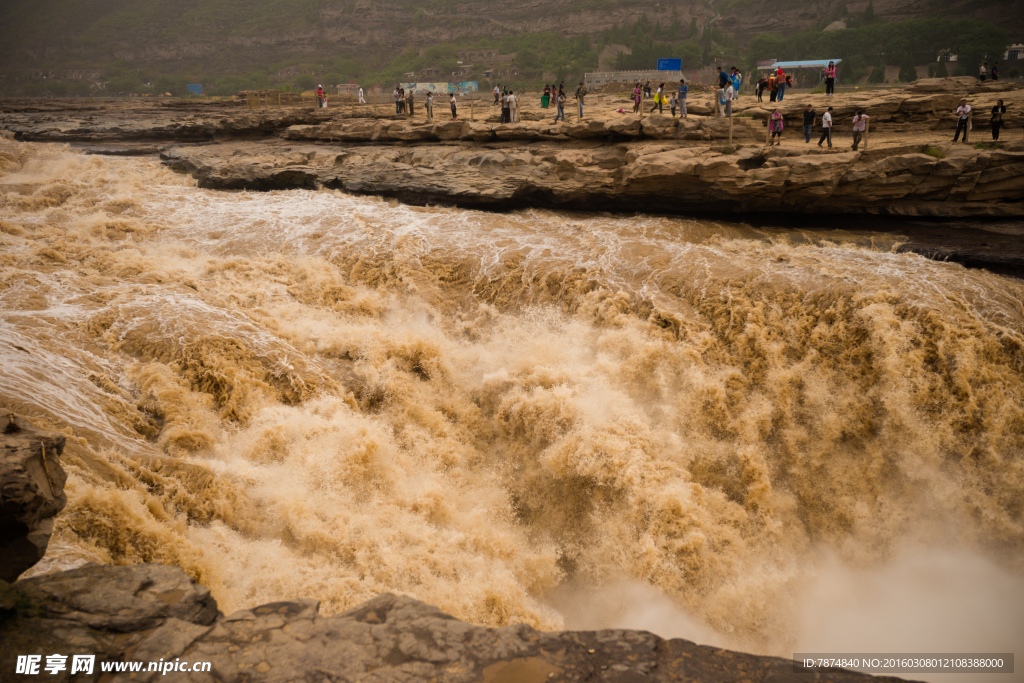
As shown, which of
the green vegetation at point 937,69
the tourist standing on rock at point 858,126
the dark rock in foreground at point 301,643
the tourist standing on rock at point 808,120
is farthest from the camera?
the green vegetation at point 937,69

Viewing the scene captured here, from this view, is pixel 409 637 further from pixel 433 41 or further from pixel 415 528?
pixel 433 41

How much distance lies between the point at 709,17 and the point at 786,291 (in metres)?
61.5

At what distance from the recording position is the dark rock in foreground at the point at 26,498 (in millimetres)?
3244

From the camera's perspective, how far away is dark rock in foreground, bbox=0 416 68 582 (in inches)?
128

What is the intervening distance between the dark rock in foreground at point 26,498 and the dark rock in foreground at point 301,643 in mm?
202

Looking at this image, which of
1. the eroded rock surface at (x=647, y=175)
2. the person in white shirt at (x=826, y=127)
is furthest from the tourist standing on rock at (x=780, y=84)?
the eroded rock surface at (x=647, y=175)

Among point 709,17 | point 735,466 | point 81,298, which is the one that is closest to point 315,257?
point 81,298

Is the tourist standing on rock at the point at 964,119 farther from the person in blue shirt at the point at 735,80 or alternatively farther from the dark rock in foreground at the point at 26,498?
the dark rock in foreground at the point at 26,498

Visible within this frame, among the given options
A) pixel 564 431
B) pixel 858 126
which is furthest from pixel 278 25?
pixel 564 431

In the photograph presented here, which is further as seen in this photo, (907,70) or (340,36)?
(340,36)

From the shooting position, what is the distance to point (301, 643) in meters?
3.57

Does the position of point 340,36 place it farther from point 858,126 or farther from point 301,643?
point 301,643

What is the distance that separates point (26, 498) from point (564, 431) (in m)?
5.55

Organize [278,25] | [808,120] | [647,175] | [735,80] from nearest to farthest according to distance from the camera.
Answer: [647,175] → [808,120] → [735,80] → [278,25]
